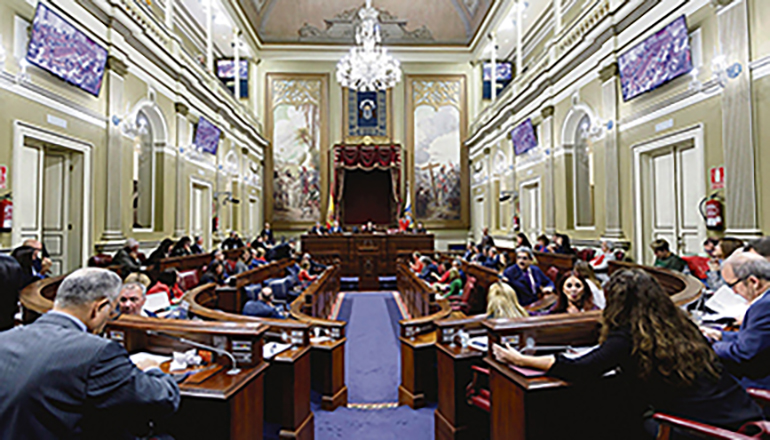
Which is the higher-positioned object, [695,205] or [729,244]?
[695,205]

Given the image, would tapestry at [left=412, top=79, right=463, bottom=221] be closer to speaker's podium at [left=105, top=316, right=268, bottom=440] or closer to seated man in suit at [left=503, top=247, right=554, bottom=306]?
seated man in suit at [left=503, top=247, right=554, bottom=306]

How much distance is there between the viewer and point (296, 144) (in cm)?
1519

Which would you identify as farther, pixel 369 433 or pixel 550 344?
pixel 369 433

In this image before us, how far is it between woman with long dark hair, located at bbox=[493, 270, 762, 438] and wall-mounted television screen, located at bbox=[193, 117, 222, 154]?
942 cm

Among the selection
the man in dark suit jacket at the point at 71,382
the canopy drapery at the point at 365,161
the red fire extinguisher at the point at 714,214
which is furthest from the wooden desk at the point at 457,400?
the canopy drapery at the point at 365,161

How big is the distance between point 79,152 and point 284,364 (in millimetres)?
5375

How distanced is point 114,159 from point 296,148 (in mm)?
8783

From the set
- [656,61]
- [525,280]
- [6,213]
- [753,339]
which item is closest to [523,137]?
[656,61]

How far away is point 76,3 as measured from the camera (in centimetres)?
567

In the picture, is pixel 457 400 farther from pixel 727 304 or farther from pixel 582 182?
A: pixel 582 182

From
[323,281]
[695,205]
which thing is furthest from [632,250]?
[323,281]

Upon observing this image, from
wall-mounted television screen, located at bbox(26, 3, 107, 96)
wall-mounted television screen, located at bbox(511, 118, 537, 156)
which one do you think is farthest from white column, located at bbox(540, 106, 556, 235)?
wall-mounted television screen, located at bbox(26, 3, 107, 96)

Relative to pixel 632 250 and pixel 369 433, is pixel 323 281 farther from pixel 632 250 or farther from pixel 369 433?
pixel 632 250

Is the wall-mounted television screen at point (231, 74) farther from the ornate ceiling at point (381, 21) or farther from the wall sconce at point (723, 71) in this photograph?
the wall sconce at point (723, 71)
